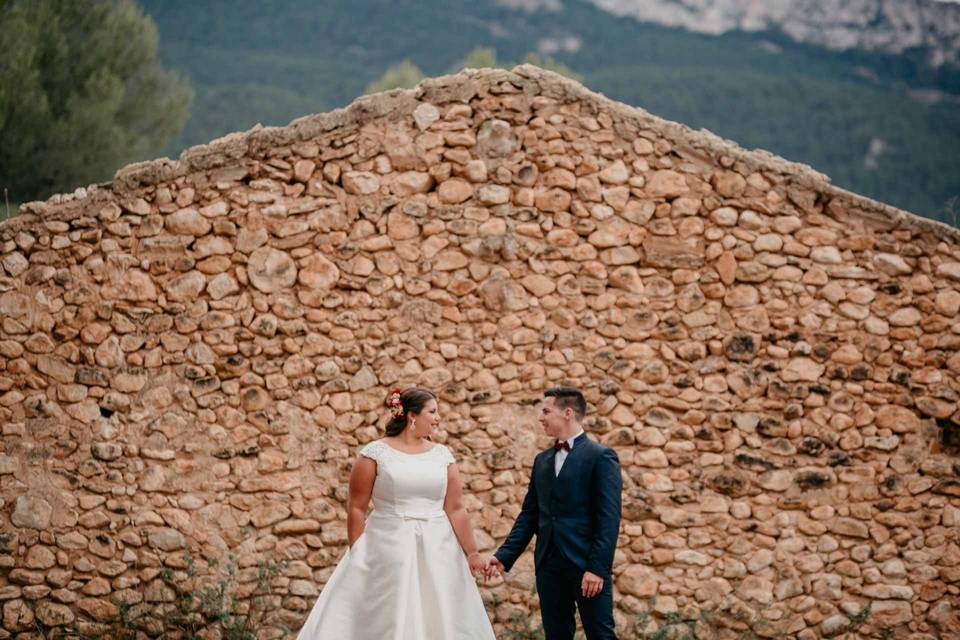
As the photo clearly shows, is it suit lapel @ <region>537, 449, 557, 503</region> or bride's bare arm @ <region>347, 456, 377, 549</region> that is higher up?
suit lapel @ <region>537, 449, 557, 503</region>

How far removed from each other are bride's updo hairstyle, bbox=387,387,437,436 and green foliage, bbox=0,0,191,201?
11387mm

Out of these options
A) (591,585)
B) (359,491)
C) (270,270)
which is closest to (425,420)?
(359,491)

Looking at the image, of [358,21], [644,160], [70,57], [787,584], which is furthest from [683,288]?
[358,21]

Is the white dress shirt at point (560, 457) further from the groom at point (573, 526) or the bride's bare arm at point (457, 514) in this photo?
the bride's bare arm at point (457, 514)

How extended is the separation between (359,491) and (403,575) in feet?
1.66

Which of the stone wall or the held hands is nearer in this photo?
the held hands

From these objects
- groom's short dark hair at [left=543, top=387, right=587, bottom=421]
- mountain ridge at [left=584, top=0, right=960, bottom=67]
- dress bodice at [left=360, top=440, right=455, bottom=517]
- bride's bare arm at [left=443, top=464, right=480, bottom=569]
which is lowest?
bride's bare arm at [left=443, top=464, right=480, bottom=569]

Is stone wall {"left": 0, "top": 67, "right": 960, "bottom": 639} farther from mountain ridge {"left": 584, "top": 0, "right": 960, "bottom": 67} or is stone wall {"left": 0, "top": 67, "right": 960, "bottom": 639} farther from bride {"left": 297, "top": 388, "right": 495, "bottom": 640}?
mountain ridge {"left": 584, "top": 0, "right": 960, "bottom": 67}

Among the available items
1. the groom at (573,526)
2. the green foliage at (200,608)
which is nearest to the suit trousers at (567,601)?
the groom at (573,526)

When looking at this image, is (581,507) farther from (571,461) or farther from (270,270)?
(270,270)

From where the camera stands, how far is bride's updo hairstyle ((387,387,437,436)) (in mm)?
4984

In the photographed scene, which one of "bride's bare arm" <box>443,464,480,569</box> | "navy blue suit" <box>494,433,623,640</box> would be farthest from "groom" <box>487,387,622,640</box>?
"bride's bare arm" <box>443,464,480,569</box>

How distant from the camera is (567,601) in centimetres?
495

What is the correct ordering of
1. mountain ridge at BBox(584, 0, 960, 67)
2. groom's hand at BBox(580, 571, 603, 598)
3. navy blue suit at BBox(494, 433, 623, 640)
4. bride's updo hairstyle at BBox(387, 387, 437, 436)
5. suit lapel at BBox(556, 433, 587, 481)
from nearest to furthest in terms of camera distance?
groom's hand at BBox(580, 571, 603, 598), navy blue suit at BBox(494, 433, 623, 640), suit lapel at BBox(556, 433, 587, 481), bride's updo hairstyle at BBox(387, 387, 437, 436), mountain ridge at BBox(584, 0, 960, 67)
